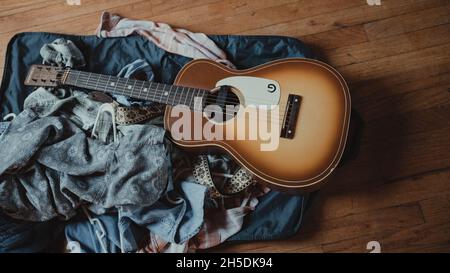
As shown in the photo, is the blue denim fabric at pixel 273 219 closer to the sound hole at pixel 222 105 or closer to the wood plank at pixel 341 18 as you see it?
the sound hole at pixel 222 105

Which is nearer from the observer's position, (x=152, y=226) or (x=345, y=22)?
(x=152, y=226)

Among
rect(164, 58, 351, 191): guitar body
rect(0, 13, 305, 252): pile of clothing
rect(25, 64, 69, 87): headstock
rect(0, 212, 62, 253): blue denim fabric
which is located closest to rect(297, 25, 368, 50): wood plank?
rect(164, 58, 351, 191): guitar body

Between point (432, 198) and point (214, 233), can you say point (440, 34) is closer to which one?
point (432, 198)

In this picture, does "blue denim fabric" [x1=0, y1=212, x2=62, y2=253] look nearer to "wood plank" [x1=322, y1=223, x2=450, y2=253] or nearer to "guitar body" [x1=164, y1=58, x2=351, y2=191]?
"guitar body" [x1=164, y1=58, x2=351, y2=191]

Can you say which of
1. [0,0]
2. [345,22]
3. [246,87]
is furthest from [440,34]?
[0,0]

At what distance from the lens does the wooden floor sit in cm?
108

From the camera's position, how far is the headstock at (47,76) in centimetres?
111

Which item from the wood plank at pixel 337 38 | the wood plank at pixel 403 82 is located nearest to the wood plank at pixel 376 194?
the wood plank at pixel 403 82

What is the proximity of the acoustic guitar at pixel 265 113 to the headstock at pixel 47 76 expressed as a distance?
4.8 inches

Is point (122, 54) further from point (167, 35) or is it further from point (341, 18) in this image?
point (341, 18)

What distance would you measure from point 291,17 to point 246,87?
455 millimetres

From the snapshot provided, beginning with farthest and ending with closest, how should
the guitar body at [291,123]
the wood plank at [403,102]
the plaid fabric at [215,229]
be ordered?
the wood plank at [403,102], the plaid fabric at [215,229], the guitar body at [291,123]

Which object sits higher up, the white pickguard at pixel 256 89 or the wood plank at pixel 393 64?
the white pickguard at pixel 256 89

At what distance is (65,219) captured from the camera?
40.6 inches
